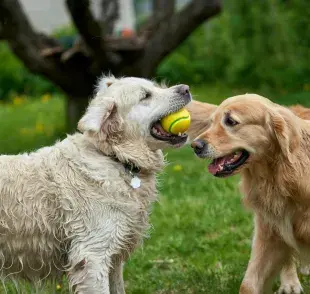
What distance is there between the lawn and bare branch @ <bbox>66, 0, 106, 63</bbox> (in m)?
1.81

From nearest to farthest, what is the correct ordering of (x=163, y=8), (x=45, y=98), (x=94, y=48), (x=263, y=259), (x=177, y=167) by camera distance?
(x=263, y=259) → (x=177, y=167) → (x=94, y=48) → (x=163, y=8) → (x=45, y=98)

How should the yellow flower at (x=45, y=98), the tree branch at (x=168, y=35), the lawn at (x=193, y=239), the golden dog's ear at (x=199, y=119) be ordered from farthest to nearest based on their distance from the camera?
1. the yellow flower at (x=45, y=98)
2. the tree branch at (x=168, y=35)
3. the lawn at (x=193, y=239)
4. the golden dog's ear at (x=199, y=119)

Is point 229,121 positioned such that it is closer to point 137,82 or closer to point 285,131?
point 285,131

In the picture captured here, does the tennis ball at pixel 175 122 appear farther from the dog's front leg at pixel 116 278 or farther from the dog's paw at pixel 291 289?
the dog's paw at pixel 291 289

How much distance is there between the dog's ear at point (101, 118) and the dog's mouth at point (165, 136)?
0.77ft

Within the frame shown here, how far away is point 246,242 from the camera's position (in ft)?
21.8

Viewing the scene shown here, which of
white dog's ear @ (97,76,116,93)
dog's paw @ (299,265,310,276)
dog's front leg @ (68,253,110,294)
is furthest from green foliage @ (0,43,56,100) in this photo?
dog's front leg @ (68,253,110,294)

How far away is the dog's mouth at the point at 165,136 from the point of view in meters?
4.73

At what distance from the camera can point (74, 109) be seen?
11.2 meters

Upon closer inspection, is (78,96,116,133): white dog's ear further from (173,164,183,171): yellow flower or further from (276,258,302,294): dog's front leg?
(173,164,183,171): yellow flower

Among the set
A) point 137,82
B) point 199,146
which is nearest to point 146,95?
point 137,82

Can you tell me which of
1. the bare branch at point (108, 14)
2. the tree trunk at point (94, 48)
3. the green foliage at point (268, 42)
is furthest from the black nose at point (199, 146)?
the green foliage at point (268, 42)

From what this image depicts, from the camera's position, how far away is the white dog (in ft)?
15.0

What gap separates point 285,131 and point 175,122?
0.71 meters
